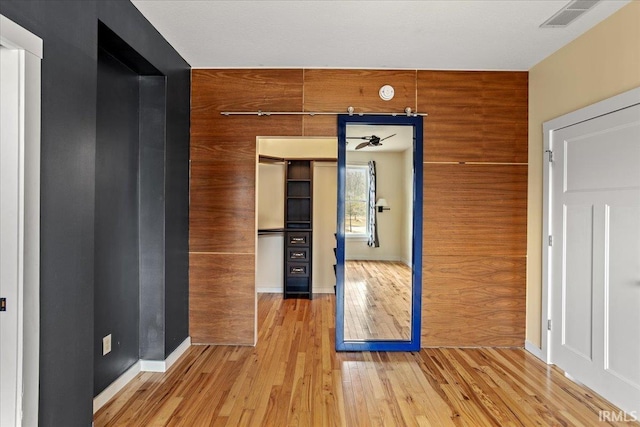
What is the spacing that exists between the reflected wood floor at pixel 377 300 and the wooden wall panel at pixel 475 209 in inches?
15.8

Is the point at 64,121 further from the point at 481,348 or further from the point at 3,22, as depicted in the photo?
the point at 481,348

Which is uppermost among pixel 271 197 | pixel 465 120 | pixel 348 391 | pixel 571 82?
pixel 571 82

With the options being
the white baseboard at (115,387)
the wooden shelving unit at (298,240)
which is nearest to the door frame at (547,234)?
the wooden shelving unit at (298,240)

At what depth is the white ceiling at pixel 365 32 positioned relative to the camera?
7.72 ft

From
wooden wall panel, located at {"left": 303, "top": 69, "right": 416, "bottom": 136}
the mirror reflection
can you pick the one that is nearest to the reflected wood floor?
the mirror reflection

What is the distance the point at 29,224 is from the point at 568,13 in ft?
10.8

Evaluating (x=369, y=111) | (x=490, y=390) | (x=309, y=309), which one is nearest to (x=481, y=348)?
(x=490, y=390)

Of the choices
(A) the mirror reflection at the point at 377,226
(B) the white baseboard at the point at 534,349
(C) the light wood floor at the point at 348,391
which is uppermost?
(A) the mirror reflection at the point at 377,226

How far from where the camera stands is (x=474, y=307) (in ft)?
11.2

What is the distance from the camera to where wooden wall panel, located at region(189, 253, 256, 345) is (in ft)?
11.1

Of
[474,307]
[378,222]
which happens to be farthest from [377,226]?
[474,307]

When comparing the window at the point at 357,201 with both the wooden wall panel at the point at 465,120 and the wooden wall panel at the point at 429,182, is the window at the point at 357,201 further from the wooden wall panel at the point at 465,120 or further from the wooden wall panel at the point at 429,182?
the wooden wall panel at the point at 465,120

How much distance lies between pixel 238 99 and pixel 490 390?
317cm

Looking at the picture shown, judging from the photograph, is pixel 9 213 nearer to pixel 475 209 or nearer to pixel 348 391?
pixel 348 391
